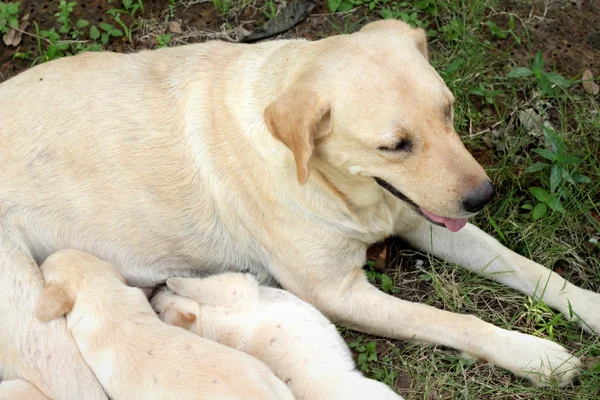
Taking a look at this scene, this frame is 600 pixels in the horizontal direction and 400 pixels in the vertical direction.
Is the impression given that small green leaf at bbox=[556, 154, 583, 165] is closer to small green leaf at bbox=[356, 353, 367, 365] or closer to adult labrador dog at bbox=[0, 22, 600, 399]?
adult labrador dog at bbox=[0, 22, 600, 399]

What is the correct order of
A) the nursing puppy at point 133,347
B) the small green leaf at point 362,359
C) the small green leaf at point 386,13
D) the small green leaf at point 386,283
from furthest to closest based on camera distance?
1. the small green leaf at point 386,13
2. the small green leaf at point 386,283
3. the small green leaf at point 362,359
4. the nursing puppy at point 133,347

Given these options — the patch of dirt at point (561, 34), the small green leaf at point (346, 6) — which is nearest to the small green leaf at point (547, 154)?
the patch of dirt at point (561, 34)

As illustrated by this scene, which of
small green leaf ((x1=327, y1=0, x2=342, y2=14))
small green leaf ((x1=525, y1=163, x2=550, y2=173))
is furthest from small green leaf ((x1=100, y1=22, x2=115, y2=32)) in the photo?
small green leaf ((x1=525, y1=163, x2=550, y2=173))

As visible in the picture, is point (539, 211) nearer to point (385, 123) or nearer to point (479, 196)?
point (479, 196)

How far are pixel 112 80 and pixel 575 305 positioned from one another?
2453 mm

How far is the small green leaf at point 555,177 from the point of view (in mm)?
3900

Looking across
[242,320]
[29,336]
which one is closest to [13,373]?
[29,336]

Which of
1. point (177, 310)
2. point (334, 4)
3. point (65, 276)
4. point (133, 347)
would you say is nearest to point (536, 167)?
point (334, 4)

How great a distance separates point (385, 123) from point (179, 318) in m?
1.26

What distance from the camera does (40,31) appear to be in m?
4.84

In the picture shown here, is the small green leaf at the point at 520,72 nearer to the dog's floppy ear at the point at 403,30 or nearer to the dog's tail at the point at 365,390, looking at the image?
the dog's floppy ear at the point at 403,30

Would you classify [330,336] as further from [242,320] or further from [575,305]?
[575,305]

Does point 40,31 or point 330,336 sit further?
point 40,31

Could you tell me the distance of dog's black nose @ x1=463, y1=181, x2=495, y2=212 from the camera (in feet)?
10.0
